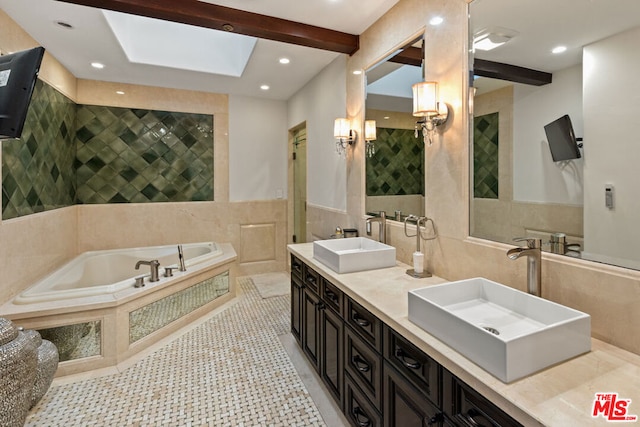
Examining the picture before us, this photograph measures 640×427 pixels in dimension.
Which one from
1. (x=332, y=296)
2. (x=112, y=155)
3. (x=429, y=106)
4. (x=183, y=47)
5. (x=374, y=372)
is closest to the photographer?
(x=374, y=372)

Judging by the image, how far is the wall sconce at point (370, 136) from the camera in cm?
259

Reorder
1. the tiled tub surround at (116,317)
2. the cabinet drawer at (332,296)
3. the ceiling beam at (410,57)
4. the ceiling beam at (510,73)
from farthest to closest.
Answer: the tiled tub surround at (116,317) → the ceiling beam at (410,57) → the cabinet drawer at (332,296) → the ceiling beam at (510,73)

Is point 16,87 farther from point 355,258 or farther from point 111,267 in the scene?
point 111,267

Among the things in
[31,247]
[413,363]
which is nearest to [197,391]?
[413,363]

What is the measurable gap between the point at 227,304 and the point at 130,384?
147cm

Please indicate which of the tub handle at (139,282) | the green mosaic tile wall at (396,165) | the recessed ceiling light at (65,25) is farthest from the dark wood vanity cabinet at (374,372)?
the recessed ceiling light at (65,25)

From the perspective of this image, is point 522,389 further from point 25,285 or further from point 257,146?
point 257,146

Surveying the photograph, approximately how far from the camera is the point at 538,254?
1.33m

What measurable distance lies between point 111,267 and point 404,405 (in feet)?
12.4

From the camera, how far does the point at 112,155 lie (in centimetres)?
405

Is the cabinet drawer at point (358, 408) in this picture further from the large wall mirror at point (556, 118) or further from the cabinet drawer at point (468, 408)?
the large wall mirror at point (556, 118)

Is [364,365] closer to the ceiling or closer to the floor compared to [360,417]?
closer to the ceiling

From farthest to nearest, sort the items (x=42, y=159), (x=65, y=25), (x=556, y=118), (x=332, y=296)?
(x=42, y=159), (x=65, y=25), (x=332, y=296), (x=556, y=118)

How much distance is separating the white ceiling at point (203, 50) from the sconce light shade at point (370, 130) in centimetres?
77
